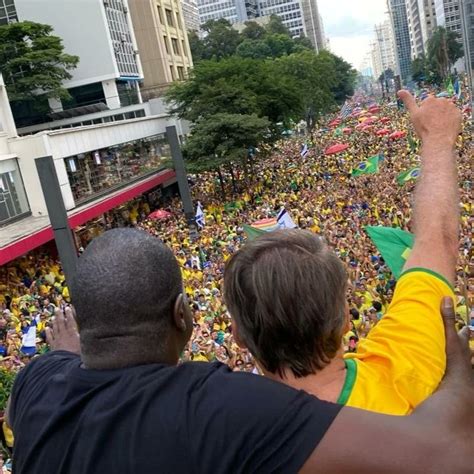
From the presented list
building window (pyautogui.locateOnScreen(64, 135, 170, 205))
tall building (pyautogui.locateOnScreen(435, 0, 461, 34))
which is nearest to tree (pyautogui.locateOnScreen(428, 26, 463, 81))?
tall building (pyautogui.locateOnScreen(435, 0, 461, 34))

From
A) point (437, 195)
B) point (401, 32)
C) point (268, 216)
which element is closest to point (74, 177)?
point (268, 216)

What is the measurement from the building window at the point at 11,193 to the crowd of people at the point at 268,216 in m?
2.43

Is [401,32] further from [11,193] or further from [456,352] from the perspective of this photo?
[456,352]

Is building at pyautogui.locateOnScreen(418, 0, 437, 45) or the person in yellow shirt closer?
the person in yellow shirt

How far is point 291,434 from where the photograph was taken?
109 cm

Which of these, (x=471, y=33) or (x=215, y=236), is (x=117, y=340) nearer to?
(x=215, y=236)

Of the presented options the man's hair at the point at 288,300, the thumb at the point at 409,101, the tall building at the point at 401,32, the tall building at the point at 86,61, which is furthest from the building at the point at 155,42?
the tall building at the point at 401,32

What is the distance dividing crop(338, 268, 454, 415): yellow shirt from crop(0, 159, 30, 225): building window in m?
22.2

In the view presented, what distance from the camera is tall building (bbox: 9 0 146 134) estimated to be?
133 feet

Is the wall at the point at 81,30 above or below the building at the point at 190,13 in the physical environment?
below

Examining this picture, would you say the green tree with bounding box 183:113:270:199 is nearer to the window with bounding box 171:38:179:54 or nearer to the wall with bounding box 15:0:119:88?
the wall with bounding box 15:0:119:88

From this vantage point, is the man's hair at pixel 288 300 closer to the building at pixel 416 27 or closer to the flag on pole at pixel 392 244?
the flag on pole at pixel 392 244

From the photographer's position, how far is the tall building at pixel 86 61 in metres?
40.5

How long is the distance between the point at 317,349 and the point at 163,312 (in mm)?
371
